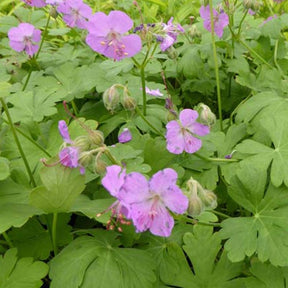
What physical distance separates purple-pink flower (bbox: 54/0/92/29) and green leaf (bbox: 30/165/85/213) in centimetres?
86

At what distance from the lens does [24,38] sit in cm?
199

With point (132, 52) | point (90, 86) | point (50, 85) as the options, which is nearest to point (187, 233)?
point (132, 52)

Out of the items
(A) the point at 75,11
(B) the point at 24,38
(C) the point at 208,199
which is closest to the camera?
(C) the point at 208,199

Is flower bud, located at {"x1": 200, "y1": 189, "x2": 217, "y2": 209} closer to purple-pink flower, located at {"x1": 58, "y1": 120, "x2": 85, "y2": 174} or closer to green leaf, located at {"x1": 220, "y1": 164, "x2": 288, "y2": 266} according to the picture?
green leaf, located at {"x1": 220, "y1": 164, "x2": 288, "y2": 266}

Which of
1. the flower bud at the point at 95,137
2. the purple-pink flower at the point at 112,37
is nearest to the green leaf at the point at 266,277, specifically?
the flower bud at the point at 95,137

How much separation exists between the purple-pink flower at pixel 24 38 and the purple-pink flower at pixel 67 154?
3.15 ft

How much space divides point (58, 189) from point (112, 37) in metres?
0.64

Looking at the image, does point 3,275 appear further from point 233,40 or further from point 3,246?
point 233,40

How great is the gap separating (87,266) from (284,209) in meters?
0.63

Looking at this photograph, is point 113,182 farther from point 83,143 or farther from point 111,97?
point 111,97

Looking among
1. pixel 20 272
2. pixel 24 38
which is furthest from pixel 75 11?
pixel 20 272

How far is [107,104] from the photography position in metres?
1.45

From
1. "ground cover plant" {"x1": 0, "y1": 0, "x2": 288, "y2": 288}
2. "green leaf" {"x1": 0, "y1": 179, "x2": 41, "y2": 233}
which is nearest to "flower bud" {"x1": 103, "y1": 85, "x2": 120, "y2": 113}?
"ground cover plant" {"x1": 0, "y1": 0, "x2": 288, "y2": 288}

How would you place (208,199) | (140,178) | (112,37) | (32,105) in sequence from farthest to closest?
1. (32,105)
2. (112,37)
3. (208,199)
4. (140,178)
